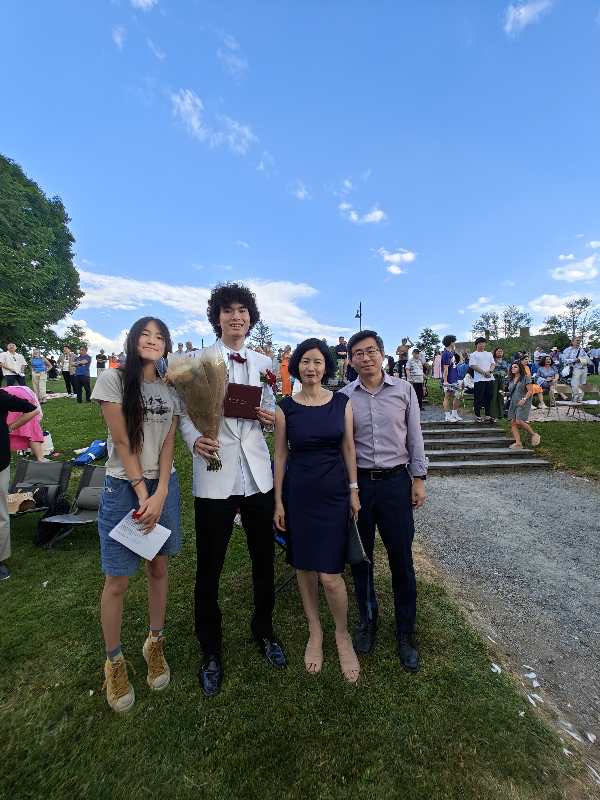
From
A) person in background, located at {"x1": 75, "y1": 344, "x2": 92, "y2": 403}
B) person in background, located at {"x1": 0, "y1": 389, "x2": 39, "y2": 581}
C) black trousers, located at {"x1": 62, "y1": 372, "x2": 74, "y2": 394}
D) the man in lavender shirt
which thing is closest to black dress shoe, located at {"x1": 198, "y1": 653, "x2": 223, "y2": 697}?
the man in lavender shirt

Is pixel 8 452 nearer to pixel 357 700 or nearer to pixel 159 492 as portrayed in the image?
pixel 159 492

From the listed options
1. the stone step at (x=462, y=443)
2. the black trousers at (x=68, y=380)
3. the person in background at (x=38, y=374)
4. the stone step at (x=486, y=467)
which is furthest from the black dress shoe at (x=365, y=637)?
the black trousers at (x=68, y=380)

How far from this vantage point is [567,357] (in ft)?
46.2

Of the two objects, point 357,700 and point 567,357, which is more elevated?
point 567,357

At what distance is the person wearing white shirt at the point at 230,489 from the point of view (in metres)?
2.42

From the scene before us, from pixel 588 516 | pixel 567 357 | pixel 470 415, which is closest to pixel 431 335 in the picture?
pixel 567 357

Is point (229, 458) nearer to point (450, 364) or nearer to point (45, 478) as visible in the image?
point (45, 478)

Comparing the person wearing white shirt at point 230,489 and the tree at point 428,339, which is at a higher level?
the tree at point 428,339

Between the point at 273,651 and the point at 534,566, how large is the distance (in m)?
3.22

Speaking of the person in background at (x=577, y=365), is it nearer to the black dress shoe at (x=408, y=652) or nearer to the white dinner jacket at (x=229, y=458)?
the black dress shoe at (x=408, y=652)

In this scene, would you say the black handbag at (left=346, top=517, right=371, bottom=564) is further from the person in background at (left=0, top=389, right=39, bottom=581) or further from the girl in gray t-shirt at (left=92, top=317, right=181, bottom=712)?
the person in background at (left=0, top=389, right=39, bottom=581)

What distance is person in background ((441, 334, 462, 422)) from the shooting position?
10.6 meters

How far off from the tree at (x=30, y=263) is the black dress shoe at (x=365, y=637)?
82.6 ft

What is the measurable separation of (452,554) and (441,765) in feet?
9.17
